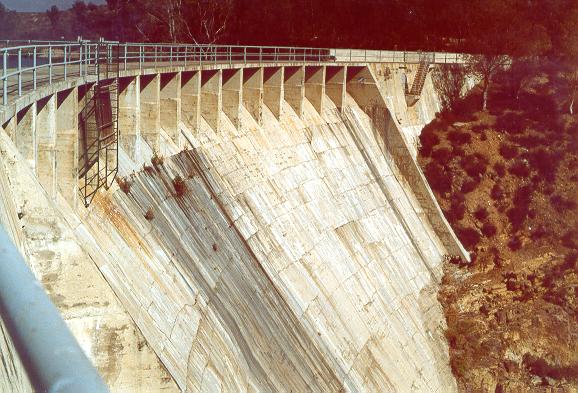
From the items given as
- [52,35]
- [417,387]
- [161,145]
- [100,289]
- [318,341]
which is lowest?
[417,387]

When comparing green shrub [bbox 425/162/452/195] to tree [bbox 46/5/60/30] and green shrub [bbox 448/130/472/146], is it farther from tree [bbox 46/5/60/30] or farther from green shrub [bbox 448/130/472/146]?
tree [bbox 46/5/60/30]

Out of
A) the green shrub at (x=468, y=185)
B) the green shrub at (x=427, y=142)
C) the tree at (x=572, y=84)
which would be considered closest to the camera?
the green shrub at (x=468, y=185)

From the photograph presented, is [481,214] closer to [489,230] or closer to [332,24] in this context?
[489,230]

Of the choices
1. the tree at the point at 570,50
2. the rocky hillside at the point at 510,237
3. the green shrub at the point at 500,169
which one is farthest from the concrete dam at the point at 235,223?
the tree at the point at 570,50

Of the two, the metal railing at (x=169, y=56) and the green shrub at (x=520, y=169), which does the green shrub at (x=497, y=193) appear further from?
the metal railing at (x=169, y=56)

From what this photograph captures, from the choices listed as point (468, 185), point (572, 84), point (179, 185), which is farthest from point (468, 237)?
point (179, 185)

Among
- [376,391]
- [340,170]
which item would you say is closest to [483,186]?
[340,170]

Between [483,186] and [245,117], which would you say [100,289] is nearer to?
[245,117]
